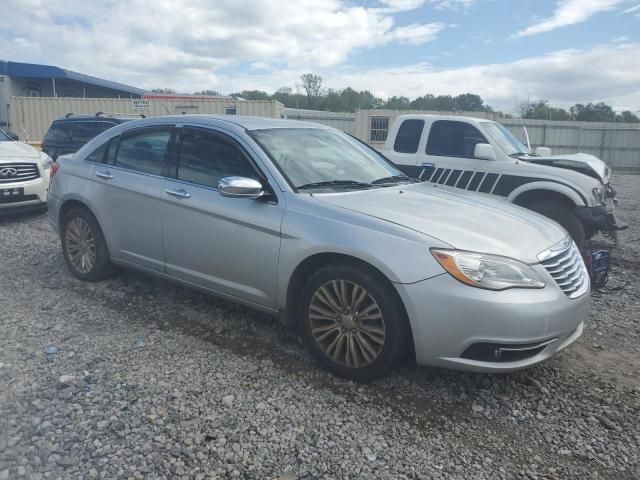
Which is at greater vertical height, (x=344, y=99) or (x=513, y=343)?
(x=344, y=99)

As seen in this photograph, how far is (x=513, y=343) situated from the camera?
2.83 m

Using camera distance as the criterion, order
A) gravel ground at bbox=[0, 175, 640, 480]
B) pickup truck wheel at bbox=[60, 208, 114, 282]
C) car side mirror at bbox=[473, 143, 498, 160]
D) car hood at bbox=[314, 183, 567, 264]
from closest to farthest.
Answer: gravel ground at bbox=[0, 175, 640, 480] < car hood at bbox=[314, 183, 567, 264] < pickup truck wheel at bbox=[60, 208, 114, 282] < car side mirror at bbox=[473, 143, 498, 160]

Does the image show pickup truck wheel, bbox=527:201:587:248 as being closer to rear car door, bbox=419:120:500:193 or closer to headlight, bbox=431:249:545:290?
rear car door, bbox=419:120:500:193

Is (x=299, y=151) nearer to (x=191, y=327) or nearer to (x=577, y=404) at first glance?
(x=191, y=327)

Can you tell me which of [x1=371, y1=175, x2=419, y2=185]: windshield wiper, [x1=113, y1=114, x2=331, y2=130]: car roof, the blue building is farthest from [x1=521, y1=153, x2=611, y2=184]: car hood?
the blue building

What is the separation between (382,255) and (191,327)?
189cm

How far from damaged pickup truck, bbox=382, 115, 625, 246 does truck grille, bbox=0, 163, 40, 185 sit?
18.5 feet

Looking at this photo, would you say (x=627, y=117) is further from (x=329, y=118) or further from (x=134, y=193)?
(x=134, y=193)

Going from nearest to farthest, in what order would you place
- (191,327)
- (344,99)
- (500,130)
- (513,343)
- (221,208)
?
(513,343) < (221,208) < (191,327) < (500,130) < (344,99)

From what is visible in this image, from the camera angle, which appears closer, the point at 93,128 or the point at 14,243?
the point at 14,243

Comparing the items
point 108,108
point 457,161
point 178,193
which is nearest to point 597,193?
point 457,161

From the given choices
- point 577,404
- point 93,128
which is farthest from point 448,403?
point 93,128

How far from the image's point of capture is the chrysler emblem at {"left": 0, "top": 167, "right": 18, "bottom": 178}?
776 centimetres

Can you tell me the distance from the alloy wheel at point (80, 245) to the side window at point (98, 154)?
1.94 feet
